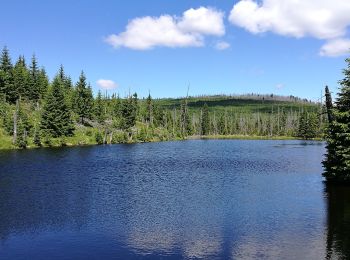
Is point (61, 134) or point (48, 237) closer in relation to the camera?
point (48, 237)

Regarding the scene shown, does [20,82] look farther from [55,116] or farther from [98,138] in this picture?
[98,138]

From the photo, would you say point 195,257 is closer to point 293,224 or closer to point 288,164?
point 293,224

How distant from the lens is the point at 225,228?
3538 centimetres

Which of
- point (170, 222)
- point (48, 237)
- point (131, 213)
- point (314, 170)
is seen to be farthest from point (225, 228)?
point (314, 170)

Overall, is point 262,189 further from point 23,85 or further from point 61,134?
point 23,85

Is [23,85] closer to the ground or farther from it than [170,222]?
farther from it

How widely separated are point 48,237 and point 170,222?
36.6ft

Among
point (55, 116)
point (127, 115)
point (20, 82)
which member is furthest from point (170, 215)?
point (127, 115)

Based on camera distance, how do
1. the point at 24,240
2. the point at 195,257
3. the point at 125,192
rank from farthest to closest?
1. the point at 125,192
2. the point at 24,240
3. the point at 195,257

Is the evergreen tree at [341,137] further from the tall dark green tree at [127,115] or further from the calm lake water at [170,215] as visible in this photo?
the tall dark green tree at [127,115]

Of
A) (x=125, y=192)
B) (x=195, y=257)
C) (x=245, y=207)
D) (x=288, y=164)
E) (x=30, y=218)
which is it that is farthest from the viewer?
(x=288, y=164)

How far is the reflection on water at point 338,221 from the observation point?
97.1ft

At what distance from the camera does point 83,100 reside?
151875 millimetres

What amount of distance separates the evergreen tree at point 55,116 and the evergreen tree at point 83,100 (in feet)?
54.5
